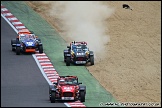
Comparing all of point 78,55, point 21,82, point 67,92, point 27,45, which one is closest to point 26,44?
point 27,45

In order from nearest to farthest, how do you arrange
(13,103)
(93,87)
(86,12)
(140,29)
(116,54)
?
(13,103), (93,87), (116,54), (140,29), (86,12)

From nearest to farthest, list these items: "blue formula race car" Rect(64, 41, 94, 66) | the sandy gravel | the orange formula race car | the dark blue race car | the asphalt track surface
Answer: the orange formula race car, the asphalt track surface, the sandy gravel, "blue formula race car" Rect(64, 41, 94, 66), the dark blue race car

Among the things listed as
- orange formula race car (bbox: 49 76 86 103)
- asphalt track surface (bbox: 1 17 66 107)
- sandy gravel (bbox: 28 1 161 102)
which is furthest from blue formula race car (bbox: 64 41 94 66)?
orange formula race car (bbox: 49 76 86 103)

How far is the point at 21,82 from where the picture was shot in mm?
50406

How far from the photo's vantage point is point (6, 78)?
51.3 meters

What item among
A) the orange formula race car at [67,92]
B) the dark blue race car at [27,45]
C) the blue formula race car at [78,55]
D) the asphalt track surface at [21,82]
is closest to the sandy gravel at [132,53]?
the blue formula race car at [78,55]

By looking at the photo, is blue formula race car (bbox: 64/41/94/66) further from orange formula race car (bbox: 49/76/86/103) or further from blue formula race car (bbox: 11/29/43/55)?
orange formula race car (bbox: 49/76/86/103)

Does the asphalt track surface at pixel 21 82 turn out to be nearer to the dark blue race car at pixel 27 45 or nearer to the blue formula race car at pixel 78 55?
the dark blue race car at pixel 27 45

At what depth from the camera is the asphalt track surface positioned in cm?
4602

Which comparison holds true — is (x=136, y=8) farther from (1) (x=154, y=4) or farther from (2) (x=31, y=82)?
(2) (x=31, y=82)

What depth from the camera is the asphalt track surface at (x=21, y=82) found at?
46019 millimetres

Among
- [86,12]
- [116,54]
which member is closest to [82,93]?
[116,54]

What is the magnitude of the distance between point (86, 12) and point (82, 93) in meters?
24.6

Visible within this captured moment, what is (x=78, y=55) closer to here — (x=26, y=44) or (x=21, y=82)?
(x=26, y=44)
